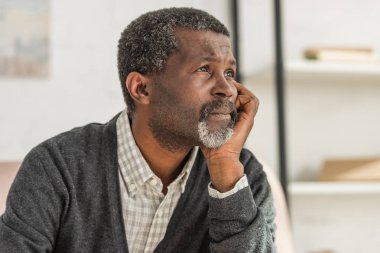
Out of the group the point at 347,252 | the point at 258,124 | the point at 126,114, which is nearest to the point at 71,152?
the point at 126,114

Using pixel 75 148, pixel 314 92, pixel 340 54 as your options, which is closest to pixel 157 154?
pixel 75 148

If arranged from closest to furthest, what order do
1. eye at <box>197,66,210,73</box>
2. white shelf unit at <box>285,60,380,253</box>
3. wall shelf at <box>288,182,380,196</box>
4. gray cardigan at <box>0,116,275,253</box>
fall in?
1. gray cardigan at <box>0,116,275,253</box>
2. eye at <box>197,66,210,73</box>
3. wall shelf at <box>288,182,380,196</box>
4. white shelf unit at <box>285,60,380,253</box>

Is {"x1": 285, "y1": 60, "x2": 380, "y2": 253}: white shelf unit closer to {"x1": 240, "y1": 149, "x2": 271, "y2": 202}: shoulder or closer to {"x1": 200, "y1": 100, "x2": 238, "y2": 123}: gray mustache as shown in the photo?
{"x1": 240, "y1": 149, "x2": 271, "y2": 202}: shoulder

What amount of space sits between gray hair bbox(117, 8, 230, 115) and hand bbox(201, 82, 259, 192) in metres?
0.15

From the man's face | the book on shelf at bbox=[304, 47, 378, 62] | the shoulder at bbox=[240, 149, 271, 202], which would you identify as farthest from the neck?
the book on shelf at bbox=[304, 47, 378, 62]

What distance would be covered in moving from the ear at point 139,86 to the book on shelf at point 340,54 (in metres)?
1.04

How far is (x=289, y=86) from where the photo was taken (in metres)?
2.25

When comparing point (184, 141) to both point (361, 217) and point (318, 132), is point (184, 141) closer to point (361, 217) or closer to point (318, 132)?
point (318, 132)

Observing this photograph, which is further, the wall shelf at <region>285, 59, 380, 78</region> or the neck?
the wall shelf at <region>285, 59, 380, 78</region>

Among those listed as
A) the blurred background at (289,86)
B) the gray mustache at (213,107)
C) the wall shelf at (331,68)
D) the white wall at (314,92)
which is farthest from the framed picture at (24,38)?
the gray mustache at (213,107)

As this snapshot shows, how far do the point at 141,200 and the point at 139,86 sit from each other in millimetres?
239

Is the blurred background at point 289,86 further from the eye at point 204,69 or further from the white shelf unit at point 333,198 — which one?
the eye at point 204,69

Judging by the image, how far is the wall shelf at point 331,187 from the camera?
6.54 feet

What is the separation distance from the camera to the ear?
1187 mm
